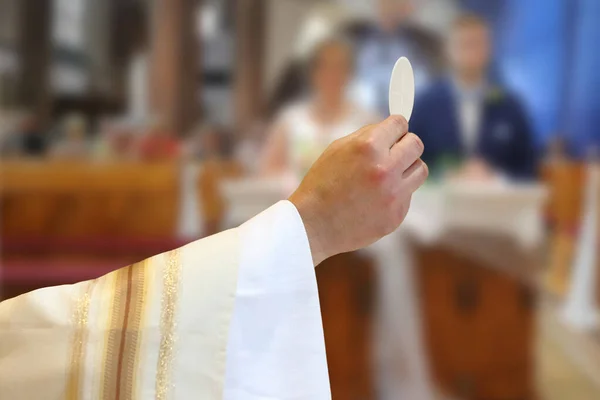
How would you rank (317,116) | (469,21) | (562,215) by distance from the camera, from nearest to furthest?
(317,116), (469,21), (562,215)

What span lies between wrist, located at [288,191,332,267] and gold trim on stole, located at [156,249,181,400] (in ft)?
0.28

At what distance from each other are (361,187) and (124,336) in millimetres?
175

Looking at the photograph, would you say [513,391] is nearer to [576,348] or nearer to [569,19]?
[576,348]

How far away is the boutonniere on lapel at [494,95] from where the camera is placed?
190cm

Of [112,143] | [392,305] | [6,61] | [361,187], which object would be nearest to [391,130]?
[361,187]

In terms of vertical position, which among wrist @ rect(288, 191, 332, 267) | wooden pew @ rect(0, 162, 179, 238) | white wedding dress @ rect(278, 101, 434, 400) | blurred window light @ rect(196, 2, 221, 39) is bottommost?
wrist @ rect(288, 191, 332, 267)

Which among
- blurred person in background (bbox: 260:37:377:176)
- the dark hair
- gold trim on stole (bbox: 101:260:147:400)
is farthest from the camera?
the dark hair

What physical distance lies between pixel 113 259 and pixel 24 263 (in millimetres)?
230

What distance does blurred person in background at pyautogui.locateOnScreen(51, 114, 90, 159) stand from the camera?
185cm

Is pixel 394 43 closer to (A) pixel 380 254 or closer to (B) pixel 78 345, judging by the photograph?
(A) pixel 380 254

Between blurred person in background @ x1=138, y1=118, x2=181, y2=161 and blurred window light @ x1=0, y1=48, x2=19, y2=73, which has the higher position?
blurred window light @ x1=0, y1=48, x2=19, y2=73

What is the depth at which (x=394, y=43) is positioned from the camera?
188 centimetres

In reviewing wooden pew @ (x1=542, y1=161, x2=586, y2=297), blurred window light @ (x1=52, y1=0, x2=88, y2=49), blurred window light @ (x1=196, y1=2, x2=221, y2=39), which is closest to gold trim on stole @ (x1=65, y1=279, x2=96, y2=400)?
blurred window light @ (x1=196, y1=2, x2=221, y2=39)

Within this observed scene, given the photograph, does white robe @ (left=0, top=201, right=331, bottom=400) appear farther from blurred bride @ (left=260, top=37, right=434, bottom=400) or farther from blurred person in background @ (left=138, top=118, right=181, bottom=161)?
blurred person in background @ (left=138, top=118, right=181, bottom=161)
